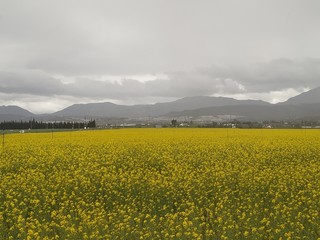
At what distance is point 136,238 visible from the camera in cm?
756

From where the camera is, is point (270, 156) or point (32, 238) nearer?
point (32, 238)

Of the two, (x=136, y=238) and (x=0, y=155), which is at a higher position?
(x=0, y=155)

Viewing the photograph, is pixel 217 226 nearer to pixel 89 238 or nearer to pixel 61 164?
pixel 89 238

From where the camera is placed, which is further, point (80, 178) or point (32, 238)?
point (80, 178)

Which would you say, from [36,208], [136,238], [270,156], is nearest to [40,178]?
[36,208]

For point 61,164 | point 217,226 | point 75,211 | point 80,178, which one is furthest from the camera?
point 61,164

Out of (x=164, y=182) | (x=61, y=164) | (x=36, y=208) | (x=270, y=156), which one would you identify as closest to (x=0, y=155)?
(x=61, y=164)

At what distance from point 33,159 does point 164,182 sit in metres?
7.26

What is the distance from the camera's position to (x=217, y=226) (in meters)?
8.20

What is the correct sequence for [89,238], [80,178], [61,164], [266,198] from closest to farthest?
1. [89,238]
2. [266,198]
3. [80,178]
4. [61,164]

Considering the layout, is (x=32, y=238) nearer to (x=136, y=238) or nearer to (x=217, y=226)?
(x=136, y=238)

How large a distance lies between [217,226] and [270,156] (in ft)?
33.6

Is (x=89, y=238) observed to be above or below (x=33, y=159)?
below

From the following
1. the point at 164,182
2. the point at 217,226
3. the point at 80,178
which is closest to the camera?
the point at 217,226
